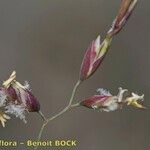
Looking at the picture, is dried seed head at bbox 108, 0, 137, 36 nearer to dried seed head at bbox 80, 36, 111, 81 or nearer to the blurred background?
dried seed head at bbox 80, 36, 111, 81

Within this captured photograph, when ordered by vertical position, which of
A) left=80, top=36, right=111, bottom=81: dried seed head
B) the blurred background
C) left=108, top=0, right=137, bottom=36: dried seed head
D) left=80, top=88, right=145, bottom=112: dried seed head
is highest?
the blurred background

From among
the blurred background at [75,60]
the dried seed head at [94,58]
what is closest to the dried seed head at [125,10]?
the dried seed head at [94,58]

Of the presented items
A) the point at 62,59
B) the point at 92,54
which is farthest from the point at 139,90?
the point at 92,54

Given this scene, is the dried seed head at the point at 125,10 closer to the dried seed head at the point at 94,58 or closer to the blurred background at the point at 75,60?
the dried seed head at the point at 94,58

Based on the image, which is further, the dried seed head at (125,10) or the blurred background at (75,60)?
the blurred background at (75,60)

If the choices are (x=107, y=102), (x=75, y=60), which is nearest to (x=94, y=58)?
(x=107, y=102)

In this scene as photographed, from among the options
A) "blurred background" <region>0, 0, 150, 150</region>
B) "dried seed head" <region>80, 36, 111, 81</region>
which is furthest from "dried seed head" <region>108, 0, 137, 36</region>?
"blurred background" <region>0, 0, 150, 150</region>

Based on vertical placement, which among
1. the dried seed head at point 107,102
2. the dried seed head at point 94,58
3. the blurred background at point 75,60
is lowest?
the dried seed head at point 107,102

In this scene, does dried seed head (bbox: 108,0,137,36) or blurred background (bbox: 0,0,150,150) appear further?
blurred background (bbox: 0,0,150,150)
